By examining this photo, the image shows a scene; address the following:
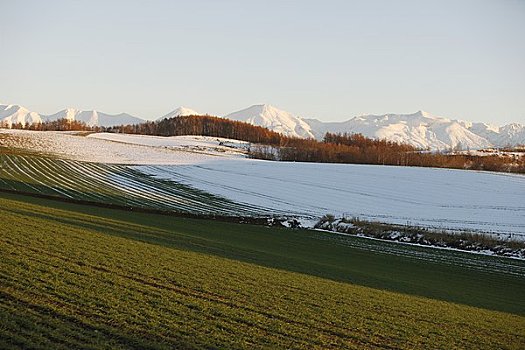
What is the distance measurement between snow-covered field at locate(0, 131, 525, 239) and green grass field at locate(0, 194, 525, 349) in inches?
909

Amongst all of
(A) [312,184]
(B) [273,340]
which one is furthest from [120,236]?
(A) [312,184]

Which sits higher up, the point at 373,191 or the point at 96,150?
the point at 96,150

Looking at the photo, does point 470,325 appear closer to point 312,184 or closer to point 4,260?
point 4,260

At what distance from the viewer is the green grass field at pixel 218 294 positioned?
11.5 meters

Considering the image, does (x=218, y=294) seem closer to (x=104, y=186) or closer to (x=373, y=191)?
(x=104, y=186)

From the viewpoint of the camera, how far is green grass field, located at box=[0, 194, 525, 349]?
1151cm

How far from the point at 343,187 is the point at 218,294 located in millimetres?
58524

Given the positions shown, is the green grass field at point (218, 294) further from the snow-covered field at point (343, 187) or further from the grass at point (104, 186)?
the snow-covered field at point (343, 187)

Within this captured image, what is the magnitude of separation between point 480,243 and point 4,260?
3271cm

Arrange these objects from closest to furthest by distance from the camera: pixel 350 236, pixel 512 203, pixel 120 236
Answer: pixel 120 236, pixel 350 236, pixel 512 203

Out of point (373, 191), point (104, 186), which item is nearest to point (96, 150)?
point (104, 186)

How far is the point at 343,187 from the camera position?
72.7m

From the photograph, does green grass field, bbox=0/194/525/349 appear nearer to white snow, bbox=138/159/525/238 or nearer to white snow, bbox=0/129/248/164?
white snow, bbox=138/159/525/238

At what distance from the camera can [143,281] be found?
51.8 ft
